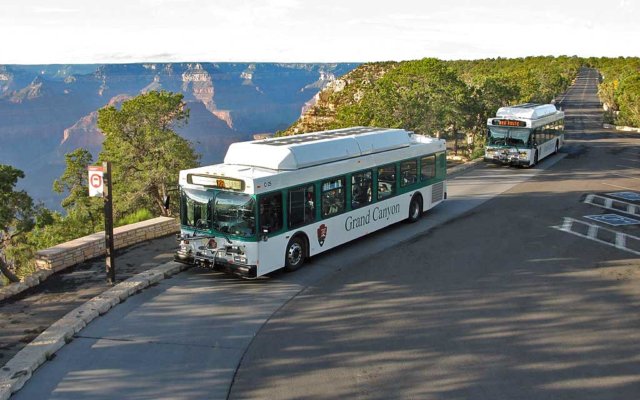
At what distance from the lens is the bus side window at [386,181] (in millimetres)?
18375

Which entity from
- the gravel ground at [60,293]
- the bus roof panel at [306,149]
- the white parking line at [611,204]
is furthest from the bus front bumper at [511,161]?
the gravel ground at [60,293]

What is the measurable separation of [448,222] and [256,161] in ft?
27.1

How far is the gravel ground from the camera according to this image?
10977mm

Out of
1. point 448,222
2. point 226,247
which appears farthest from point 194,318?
point 448,222

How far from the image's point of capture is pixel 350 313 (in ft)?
40.5

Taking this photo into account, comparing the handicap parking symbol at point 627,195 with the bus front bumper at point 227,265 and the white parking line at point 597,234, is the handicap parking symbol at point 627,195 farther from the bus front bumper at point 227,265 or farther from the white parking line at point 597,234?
the bus front bumper at point 227,265

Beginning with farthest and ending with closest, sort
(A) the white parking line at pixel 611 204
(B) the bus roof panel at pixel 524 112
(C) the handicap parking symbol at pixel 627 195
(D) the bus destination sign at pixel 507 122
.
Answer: (B) the bus roof panel at pixel 524 112 → (D) the bus destination sign at pixel 507 122 → (C) the handicap parking symbol at pixel 627 195 → (A) the white parking line at pixel 611 204

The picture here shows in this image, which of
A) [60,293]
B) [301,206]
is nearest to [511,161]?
[301,206]

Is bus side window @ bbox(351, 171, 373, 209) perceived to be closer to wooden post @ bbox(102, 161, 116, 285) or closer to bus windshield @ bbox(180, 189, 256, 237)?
bus windshield @ bbox(180, 189, 256, 237)

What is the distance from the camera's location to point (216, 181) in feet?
46.4

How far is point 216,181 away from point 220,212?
0.73 m

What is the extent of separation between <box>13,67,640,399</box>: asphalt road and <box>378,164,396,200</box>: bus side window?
1.33 metres

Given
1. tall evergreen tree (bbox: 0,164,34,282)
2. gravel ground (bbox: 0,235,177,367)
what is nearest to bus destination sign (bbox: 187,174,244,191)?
gravel ground (bbox: 0,235,177,367)

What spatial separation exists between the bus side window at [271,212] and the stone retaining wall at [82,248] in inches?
189
